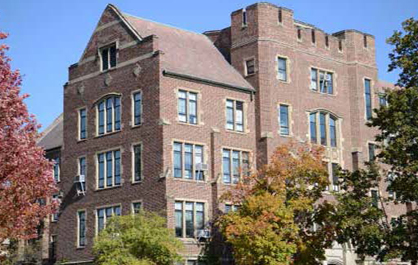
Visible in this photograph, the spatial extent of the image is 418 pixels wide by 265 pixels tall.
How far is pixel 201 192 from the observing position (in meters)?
42.9

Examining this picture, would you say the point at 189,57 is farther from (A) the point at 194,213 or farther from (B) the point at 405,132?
(B) the point at 405,132

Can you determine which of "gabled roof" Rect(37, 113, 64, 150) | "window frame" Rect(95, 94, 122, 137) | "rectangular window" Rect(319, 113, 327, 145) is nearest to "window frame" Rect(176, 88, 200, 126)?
"window frame" Rect(95, 94, 122, 137)

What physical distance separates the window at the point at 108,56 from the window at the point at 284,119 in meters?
10.2

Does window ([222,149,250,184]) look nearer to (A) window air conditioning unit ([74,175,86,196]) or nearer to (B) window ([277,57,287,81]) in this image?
(B) window ([277,57,287,81])

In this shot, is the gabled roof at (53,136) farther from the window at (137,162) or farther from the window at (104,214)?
the window at (137,162)

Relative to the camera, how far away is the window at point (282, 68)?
4728 centimetres

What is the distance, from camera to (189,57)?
4619 cm

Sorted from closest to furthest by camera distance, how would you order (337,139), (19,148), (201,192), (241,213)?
(19,148) → (241,213) → (201,192) → (337,139)

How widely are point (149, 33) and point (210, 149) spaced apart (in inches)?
315

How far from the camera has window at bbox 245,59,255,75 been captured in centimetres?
4694

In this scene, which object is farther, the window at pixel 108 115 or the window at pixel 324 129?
the window at pixel 324 129

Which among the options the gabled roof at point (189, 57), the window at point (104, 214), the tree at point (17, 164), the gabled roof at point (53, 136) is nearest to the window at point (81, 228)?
the window at point (104, 214)

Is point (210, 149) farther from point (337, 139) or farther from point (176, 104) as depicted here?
point (337, 139)

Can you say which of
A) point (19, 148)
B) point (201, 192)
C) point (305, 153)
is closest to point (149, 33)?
point (201, 192)
